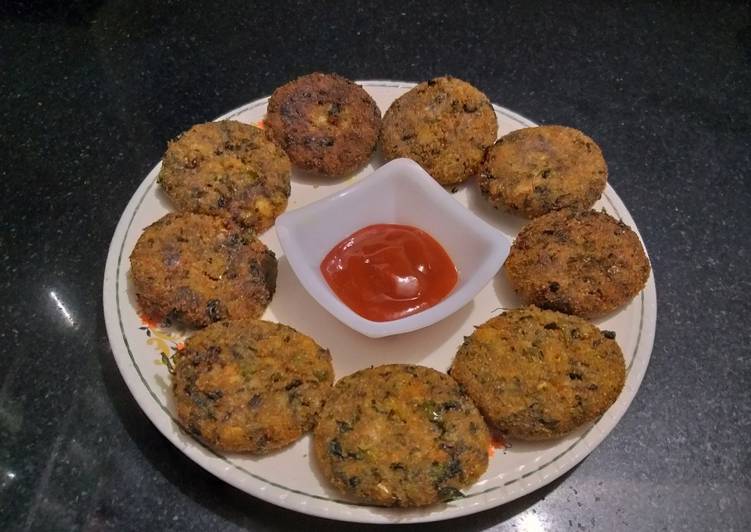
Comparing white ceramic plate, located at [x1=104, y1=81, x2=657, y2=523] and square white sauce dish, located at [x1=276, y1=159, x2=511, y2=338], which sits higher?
square white sauce dish, located at [x1=276, y1=159, x2=511, y2=338]

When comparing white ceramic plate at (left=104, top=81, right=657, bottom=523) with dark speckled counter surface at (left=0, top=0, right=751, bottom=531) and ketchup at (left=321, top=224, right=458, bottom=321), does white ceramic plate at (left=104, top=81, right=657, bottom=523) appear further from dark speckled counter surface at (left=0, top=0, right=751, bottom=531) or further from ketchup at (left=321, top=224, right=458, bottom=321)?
dark speckled counter surface at (left=0, top=0, right=751, bottom=531)

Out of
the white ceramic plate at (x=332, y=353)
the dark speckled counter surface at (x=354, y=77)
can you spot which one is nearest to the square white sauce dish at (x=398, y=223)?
the white ceramic plate at (x=332, y=353)

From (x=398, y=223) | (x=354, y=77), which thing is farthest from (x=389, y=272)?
(x=354, y=77)

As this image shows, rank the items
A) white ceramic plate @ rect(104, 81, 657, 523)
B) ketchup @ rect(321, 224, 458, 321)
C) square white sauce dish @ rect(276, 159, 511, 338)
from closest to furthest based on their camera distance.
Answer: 1. white ceramic plate @ rect(104, 81, 657, 523)
2. square white sauce dish @ rect(276, 159, 511, 338)
3. ketchup @ rect(321, 224, 458, 321)

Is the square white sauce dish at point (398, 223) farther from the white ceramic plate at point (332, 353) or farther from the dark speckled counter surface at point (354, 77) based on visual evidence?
the dark speckled counter surface at point (354, 77)

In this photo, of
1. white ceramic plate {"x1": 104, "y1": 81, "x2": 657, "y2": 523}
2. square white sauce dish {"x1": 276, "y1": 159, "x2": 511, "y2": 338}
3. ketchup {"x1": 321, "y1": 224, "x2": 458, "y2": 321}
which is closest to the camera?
white ceramic plate {"x1": 104, "y1": 81, "x2": 657, "y2": 523}

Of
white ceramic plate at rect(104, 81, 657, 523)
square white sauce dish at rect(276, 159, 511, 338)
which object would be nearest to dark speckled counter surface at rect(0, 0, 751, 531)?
white ceramic plate at rect(104, 81, 657, 523)

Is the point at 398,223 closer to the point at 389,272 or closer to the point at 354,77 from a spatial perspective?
the point at 389,272
